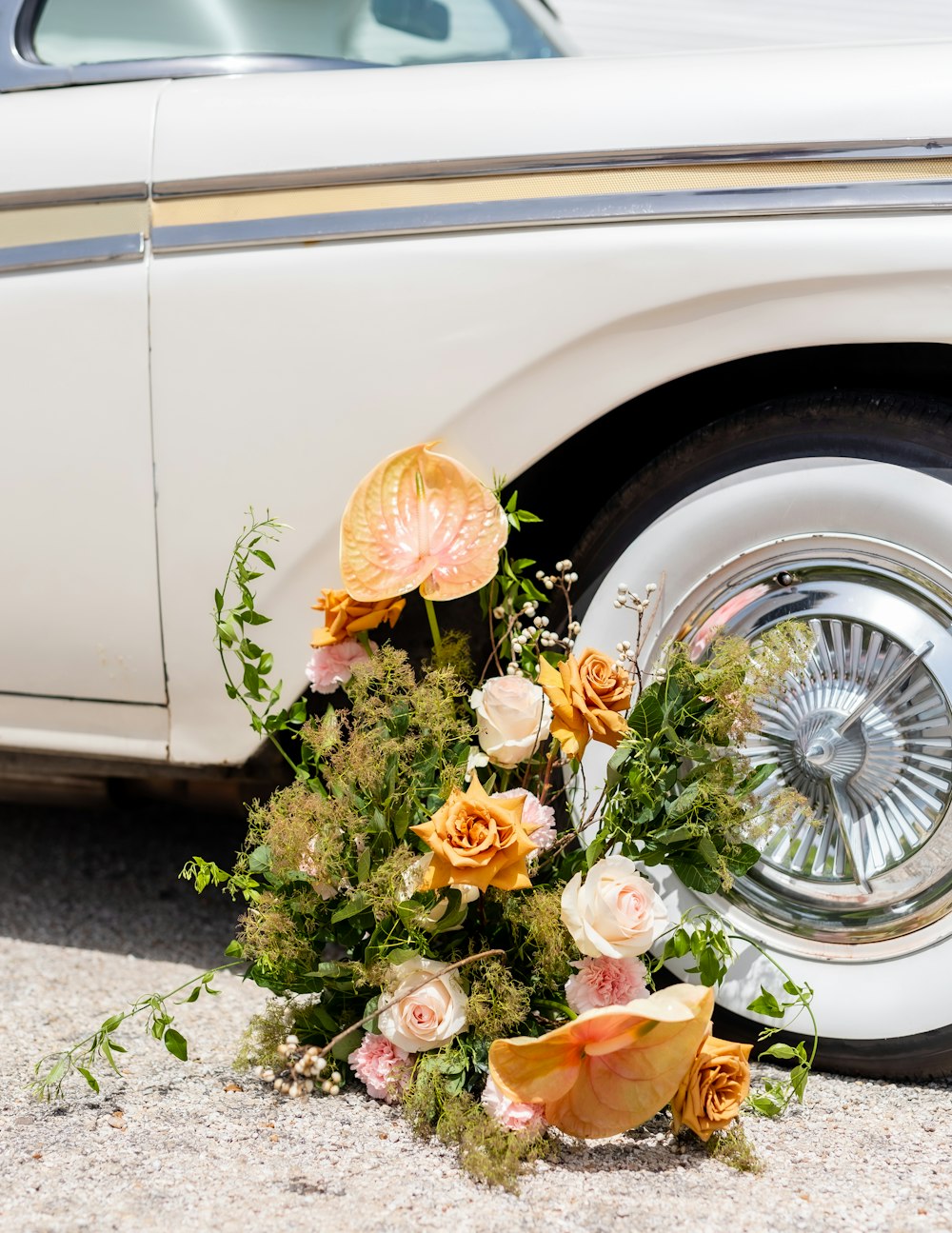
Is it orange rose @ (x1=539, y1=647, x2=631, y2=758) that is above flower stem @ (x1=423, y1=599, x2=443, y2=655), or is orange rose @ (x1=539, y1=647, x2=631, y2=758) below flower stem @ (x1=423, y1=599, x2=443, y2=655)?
below

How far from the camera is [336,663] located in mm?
1571

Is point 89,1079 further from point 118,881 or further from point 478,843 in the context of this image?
point 118,881

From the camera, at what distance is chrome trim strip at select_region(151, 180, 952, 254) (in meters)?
1.39

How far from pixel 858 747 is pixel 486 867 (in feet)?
1.98

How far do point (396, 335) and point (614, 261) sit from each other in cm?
31

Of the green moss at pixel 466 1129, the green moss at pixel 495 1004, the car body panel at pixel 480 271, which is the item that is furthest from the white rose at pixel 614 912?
the car body panel at pixel 480 271

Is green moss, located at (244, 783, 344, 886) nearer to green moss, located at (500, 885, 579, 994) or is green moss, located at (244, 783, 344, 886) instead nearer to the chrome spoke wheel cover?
green moss, located at (500, 885, 579, 994)

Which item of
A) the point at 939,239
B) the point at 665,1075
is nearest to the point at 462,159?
the point at 939,239

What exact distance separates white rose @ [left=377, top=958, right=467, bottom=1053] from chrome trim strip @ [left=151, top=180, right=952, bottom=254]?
977mm

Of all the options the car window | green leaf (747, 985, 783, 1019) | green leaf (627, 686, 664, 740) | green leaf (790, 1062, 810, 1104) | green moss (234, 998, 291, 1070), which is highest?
the car window

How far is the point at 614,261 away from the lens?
1.45 meters

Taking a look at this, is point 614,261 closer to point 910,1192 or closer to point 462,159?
point 462,159

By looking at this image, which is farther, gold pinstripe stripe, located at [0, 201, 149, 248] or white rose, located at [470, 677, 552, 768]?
gold pinstripe stripe, located at [0, 201, 149, 248]

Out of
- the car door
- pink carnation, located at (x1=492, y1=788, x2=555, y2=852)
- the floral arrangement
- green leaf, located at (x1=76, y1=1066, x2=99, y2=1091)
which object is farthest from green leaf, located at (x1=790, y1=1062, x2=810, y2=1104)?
the car door
